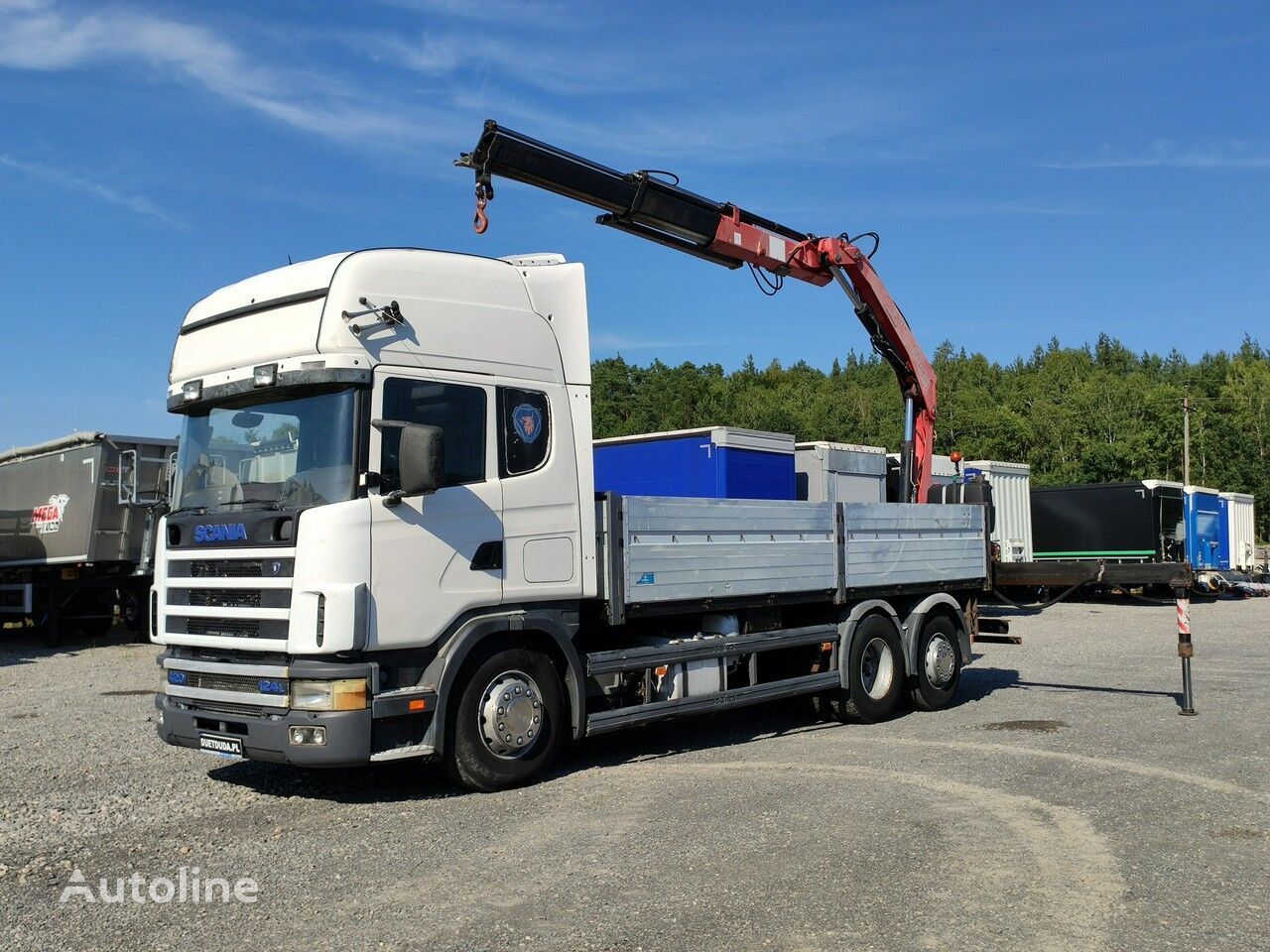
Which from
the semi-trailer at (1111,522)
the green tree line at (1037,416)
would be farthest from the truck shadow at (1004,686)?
the green tree line at (1037,416)

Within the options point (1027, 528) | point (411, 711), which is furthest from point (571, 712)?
point (1027, 528)

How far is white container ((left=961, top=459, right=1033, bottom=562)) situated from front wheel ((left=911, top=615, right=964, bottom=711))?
47.8ft

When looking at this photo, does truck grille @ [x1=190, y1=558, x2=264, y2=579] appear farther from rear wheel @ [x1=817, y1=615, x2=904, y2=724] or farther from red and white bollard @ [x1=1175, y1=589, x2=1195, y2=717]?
red and white bollard @ [x1=1175, y1=589, x2=1195, y2=717]

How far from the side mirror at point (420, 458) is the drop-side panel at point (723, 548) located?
68.8 inches

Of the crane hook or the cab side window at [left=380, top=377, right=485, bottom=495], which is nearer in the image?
the cab side window at [left=380, top=377, right=485, bottom=495]

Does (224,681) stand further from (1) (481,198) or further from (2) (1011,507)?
(2) (1011,507)

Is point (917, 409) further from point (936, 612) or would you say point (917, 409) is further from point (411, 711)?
point (411, 711)

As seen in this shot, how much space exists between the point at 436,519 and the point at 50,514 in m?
16.0

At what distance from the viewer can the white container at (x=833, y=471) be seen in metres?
17.1

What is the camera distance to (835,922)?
4.79m

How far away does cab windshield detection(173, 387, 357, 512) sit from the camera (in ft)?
22.2

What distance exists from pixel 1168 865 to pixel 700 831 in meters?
2.42

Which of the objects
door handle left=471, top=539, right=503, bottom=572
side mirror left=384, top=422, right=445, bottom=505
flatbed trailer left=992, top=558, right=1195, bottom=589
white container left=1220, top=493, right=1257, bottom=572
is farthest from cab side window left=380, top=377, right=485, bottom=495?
white container left=1220, top=493, right=1257, bottom=572

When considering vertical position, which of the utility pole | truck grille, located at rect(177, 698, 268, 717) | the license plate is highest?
the utility pole
